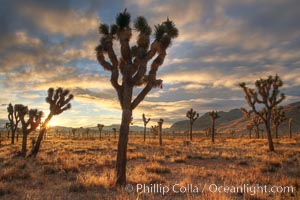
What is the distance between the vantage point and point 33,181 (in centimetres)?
1139

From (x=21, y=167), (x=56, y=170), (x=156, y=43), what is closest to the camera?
(x=156, y=43)

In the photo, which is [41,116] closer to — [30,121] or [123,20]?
[30,121]

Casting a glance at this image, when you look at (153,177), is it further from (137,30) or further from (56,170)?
(137,30)

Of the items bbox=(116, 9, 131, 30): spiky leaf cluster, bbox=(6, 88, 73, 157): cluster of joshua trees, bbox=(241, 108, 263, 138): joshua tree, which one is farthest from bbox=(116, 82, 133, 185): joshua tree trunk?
bbox=(241, 108, 263, 138): joshua tree

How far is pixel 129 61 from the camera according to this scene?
11.1 m

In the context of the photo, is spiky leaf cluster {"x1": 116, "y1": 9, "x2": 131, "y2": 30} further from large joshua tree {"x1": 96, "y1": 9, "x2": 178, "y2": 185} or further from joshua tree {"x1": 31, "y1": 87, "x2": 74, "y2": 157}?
joshua tree {"x1": 31, "y1": 87, "x2": 74, "y2": 157}

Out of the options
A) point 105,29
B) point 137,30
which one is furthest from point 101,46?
point 137,30

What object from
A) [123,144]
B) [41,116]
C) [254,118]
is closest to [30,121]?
[41,116]

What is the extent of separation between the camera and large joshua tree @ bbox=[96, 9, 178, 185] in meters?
10.6

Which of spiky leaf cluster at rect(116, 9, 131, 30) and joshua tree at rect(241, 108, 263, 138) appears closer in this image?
spiky leaf cluster at rect(116, 9, 131, 30)

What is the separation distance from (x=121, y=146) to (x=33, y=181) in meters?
4.27

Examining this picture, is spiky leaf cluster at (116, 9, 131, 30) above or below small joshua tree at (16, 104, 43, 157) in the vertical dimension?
above

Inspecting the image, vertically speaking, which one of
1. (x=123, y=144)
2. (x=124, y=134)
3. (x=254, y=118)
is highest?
(x=254, y=118)

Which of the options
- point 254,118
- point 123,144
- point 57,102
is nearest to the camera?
point 123,144
